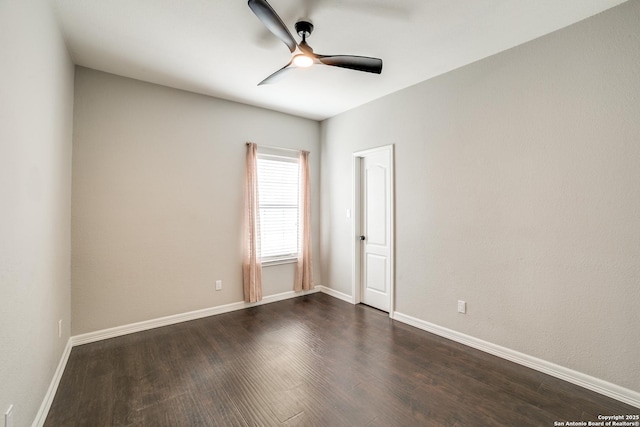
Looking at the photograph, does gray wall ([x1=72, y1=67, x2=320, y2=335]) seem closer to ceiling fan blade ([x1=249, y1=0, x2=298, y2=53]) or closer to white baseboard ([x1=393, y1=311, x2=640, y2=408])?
ceiling fan blade ([x1=249, y1=0, x2=298, y2=53])

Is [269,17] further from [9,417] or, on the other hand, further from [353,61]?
[9,417]

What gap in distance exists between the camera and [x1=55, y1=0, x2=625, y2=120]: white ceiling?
205 cm

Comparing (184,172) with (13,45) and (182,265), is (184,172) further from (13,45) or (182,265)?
(13,45)

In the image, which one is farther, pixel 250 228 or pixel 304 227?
pixel 304 227

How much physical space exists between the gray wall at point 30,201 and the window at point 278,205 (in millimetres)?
2214

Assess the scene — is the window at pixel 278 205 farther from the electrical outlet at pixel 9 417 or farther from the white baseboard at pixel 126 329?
the electrical outlet at pixel 9 417

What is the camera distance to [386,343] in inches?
115

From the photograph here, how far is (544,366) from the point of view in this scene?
7.73 feet

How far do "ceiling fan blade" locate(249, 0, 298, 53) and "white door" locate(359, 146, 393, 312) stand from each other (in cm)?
206

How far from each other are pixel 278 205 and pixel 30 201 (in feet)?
9.32

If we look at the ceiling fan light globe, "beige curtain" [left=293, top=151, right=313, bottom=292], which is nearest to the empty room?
the ceiling fan light globe

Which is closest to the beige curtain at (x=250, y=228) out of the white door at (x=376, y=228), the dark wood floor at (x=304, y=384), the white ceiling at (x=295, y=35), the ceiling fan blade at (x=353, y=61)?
the dark wood floor at (x=304, y=384)

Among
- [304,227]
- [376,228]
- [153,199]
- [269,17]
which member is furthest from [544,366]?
[153,199]

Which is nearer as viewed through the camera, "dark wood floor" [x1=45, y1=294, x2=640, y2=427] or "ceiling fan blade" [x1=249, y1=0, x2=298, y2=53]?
"ceiling fan blade" [x1=249, y1=0, x2=298, y2=53]
